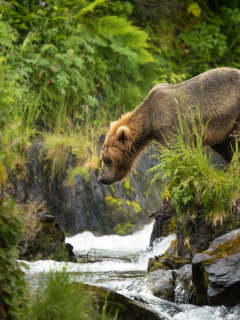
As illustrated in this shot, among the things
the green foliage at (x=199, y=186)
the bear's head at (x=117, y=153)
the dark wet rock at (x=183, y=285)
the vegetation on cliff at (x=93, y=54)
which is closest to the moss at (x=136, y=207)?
the vegetation on cliff at (x=93, y=54)

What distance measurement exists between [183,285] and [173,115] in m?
3.03

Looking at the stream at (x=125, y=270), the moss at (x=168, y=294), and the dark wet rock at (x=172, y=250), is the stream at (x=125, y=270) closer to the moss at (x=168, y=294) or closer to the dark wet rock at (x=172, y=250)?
the moss at (x=168, y=294)

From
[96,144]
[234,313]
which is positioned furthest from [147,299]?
[96,144]

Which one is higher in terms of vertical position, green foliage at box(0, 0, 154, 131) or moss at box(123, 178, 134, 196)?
green foliage at box(0, 0, 154, 131)

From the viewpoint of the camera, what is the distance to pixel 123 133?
685 cm

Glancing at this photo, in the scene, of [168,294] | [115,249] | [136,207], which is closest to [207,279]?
[168,294]

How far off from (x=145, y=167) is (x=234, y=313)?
5.99 meters

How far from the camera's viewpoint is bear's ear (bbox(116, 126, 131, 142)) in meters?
6.79

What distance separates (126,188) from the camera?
904 cm

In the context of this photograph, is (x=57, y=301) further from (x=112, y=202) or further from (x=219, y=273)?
(x=112, y=202)

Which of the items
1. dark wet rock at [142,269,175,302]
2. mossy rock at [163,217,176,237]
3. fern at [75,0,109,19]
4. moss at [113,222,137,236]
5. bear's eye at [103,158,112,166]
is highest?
fern at [75,0,109,19]

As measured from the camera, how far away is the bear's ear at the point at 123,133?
6.79 m

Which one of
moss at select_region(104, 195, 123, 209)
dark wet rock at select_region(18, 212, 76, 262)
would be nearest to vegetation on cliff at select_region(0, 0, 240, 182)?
moss at select_region(104, 195, 123, 209)

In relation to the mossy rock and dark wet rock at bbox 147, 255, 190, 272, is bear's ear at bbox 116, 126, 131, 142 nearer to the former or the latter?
the mossy rock
